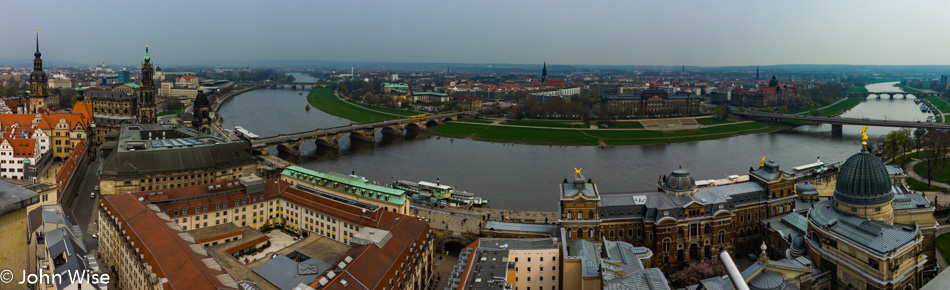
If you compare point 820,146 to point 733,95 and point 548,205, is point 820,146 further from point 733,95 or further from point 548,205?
point 733,95

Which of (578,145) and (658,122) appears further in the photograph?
(658,122)

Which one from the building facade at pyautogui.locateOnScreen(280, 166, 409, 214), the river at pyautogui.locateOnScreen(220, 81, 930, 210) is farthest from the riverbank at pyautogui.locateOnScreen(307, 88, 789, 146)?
the building facade at pyautogui.locateOnScreen(280, 166, 409, 214)

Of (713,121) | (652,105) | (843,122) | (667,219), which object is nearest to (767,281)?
(667,219)

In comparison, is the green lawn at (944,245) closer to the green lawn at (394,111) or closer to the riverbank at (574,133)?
the riverbank at (574,133)

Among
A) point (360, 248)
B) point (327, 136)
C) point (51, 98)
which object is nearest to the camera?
point (360, 248)

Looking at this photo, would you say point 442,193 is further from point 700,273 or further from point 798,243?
point 798,243

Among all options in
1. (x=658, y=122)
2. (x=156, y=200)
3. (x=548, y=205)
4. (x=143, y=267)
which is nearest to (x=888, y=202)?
(x=548, y=205)

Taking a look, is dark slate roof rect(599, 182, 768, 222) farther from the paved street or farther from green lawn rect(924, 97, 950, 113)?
green lawn rect(924, 97, 950, 113)

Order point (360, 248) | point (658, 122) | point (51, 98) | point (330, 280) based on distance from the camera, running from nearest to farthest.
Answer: point (330, 280), point (360, 248), point (51, 98), point (658, 122)
